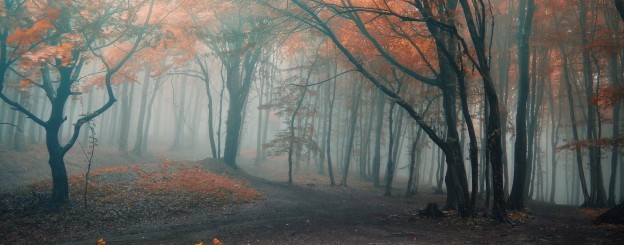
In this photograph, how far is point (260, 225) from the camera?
10.2 meters

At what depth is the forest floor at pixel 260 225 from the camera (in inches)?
319

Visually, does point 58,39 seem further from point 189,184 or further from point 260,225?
point 260,225

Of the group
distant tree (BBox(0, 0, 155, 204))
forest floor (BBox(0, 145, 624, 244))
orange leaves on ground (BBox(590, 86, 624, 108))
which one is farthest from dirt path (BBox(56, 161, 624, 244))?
distant tree (BBox(0, 0, 155, 204))

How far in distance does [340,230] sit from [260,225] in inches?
97.3

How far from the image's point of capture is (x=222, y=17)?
19875 mm

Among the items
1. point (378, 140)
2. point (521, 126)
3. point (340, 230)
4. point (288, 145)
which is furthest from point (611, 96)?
point (288, 145)

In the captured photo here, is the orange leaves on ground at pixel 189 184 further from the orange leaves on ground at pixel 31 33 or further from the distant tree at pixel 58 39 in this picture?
the orange leaves on ground at pixel 31 33

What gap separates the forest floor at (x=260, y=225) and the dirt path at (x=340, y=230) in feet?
0.07

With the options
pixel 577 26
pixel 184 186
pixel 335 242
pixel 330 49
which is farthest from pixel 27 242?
pixel 577 26

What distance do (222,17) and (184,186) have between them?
1030cm

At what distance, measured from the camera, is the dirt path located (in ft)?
25.6

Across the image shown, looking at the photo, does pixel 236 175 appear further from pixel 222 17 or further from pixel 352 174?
pixel 352 174

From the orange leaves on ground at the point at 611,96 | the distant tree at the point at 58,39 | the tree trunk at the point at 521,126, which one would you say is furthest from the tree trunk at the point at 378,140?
the distant tree at the point at 58,39

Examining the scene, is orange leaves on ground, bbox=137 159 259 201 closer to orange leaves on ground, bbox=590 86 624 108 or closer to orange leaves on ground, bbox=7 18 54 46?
orange leaves on ground, bbox=7 18 54 46
